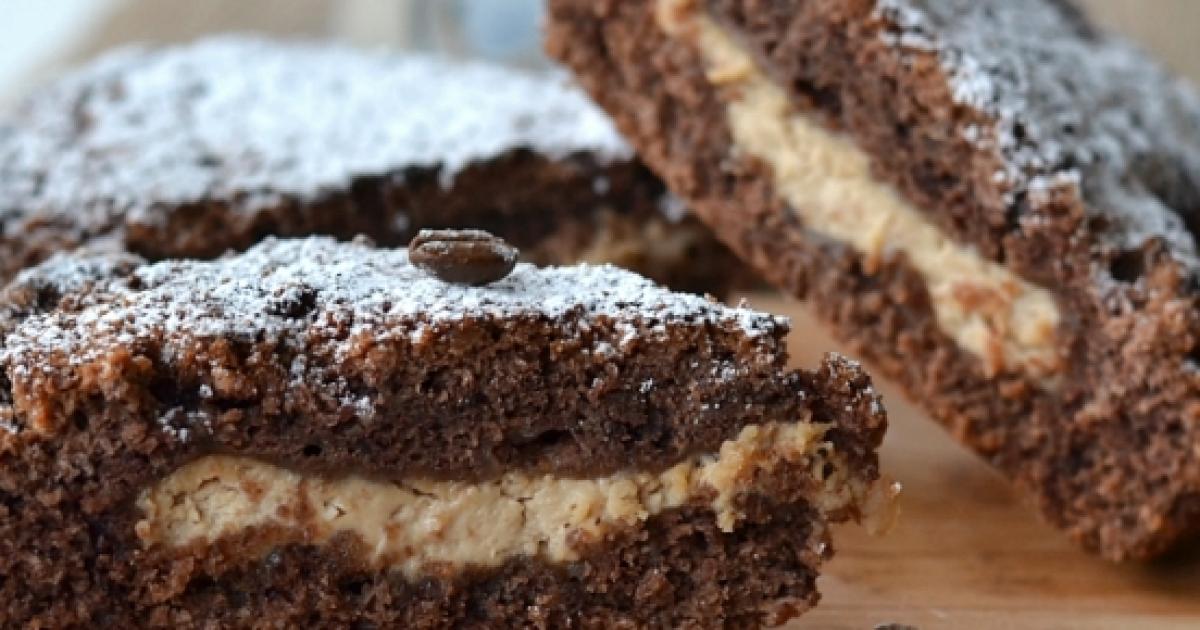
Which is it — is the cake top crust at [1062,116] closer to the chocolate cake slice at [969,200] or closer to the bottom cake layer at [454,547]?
the chocolate cake slice at [969,200]

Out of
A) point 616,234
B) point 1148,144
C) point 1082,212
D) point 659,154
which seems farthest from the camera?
point 616,234

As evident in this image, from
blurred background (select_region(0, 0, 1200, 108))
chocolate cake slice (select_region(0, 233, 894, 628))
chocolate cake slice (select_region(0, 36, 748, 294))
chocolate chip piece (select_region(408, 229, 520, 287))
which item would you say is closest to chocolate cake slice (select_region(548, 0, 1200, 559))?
chocolate cake slice (select_region(0, 36, 748, 294))

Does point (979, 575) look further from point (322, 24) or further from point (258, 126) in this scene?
point (322, 24)

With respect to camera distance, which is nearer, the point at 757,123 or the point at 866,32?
the point at 866,32

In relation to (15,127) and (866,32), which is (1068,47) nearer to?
(866,32)

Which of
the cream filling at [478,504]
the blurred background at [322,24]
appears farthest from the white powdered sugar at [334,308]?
the blurred background at [322,24]

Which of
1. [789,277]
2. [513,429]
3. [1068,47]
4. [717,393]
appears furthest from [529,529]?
[1068,47]

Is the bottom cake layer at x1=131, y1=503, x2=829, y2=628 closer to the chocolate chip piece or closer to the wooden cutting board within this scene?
the wooden cutting board
